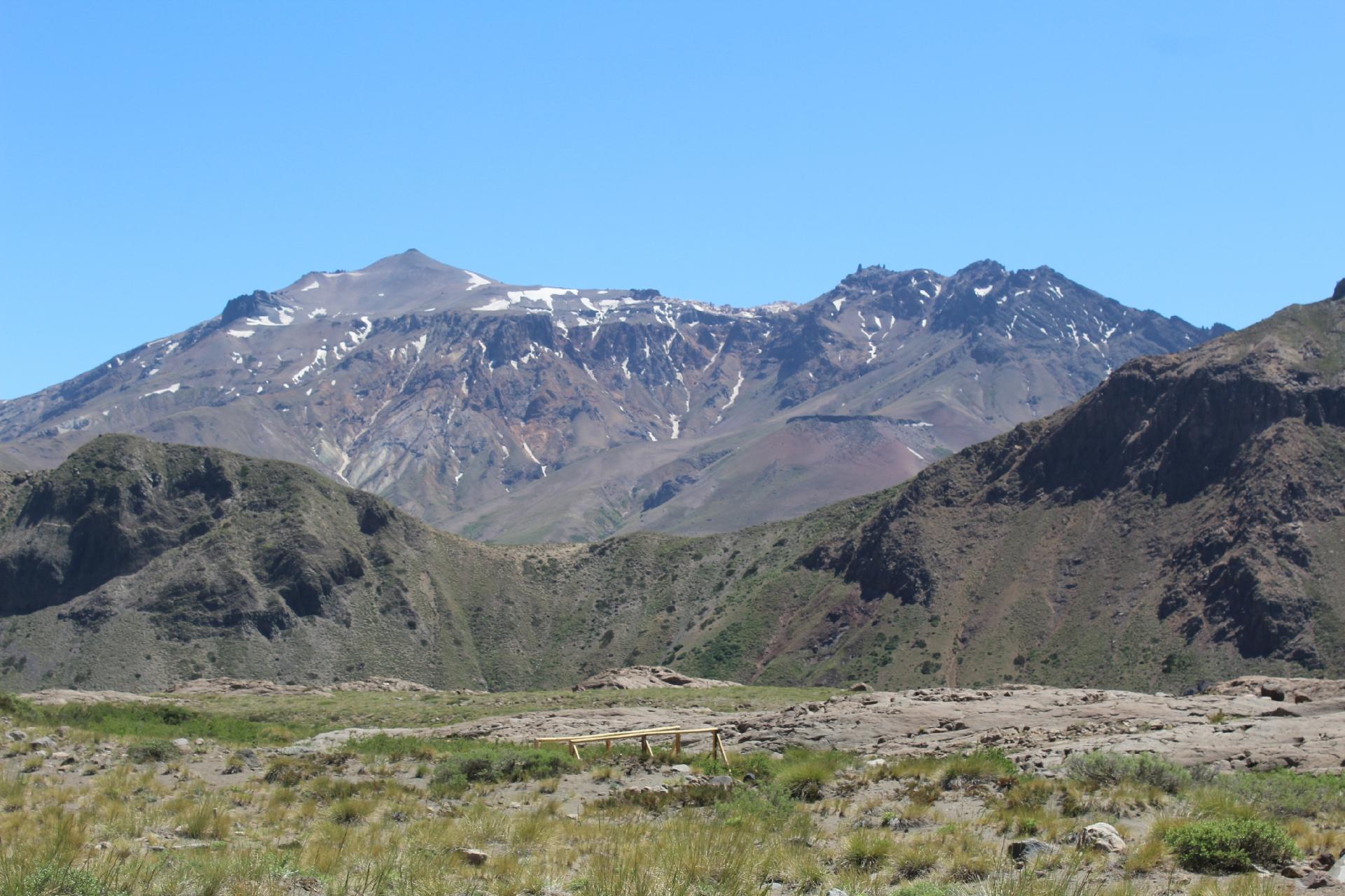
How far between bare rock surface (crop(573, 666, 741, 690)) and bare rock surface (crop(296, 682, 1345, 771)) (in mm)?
36468

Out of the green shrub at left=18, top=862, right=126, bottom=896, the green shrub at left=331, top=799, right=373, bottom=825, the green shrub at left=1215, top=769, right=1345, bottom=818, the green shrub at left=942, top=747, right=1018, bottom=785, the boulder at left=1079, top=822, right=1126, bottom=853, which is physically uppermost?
the green shrub at left=18, top=862, right=126, bottom=896

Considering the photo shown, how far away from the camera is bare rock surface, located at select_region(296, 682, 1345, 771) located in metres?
27.5

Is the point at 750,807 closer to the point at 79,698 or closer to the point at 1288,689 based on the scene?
the point at 1288,689

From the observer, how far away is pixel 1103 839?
62.0 ft

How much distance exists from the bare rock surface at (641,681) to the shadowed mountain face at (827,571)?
39757 millimetres

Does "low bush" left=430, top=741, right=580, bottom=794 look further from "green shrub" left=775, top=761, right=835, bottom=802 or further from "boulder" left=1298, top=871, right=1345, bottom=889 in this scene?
"boulder" left=1298, top=871, right=1345, bottom=889

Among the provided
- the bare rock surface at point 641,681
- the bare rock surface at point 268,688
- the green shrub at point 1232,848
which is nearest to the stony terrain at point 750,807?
the green shrub at point 1232,848

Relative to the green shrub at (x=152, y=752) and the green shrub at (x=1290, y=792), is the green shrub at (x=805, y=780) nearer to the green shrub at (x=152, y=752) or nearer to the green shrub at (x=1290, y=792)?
the green shrub at (x=1290, y=792)

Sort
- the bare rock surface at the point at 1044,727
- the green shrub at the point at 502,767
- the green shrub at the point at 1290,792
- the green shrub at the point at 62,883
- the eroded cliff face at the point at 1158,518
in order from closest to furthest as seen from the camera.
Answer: the green shrub at the point at 62,883 → the green shrub at the point at 1290,792 → the bare rock surface at the point at 1044,727 → the green shrub at the point at 502,767 → the eroded cliff face at the point at 1158,518

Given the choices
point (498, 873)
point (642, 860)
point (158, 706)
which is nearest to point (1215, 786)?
point (642, 860)

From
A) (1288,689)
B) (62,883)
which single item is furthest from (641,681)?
(62,883)

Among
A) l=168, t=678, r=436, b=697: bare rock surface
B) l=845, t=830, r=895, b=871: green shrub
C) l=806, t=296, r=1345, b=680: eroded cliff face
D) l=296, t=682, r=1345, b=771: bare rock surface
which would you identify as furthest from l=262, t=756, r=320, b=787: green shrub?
l=806, t=296, r=1345, b=680: eroded cliff face

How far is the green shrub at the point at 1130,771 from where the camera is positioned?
23844mm

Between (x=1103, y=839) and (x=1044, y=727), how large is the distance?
584 inches
